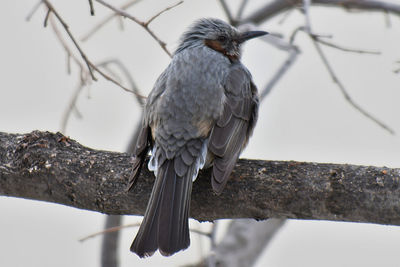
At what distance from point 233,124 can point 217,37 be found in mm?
1103

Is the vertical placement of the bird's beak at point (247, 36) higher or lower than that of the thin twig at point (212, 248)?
→ higher

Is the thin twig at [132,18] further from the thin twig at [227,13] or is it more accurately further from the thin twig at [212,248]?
the thin twig at [227,13]

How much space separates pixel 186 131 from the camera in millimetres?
4074

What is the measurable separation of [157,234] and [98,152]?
0.70m

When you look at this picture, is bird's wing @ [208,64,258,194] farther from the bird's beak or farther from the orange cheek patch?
the bird's beak

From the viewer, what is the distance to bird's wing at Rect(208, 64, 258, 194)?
3.71m

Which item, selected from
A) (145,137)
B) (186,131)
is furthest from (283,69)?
(145,137)

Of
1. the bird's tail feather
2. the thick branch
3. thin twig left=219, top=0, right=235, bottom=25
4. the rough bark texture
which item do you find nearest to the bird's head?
thin twig left=219, top=0, right=235, bottom=25

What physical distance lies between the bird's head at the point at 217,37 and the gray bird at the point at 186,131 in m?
0.08

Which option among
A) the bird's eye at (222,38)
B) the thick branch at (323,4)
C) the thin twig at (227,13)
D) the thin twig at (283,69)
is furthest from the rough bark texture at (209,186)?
the thick branch at (323,4)

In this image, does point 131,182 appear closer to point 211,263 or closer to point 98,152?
point 98,152

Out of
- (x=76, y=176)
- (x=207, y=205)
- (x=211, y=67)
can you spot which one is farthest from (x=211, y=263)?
(x=211, y=67)

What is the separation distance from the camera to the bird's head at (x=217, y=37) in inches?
197

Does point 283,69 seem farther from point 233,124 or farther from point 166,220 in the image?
point 166,220
